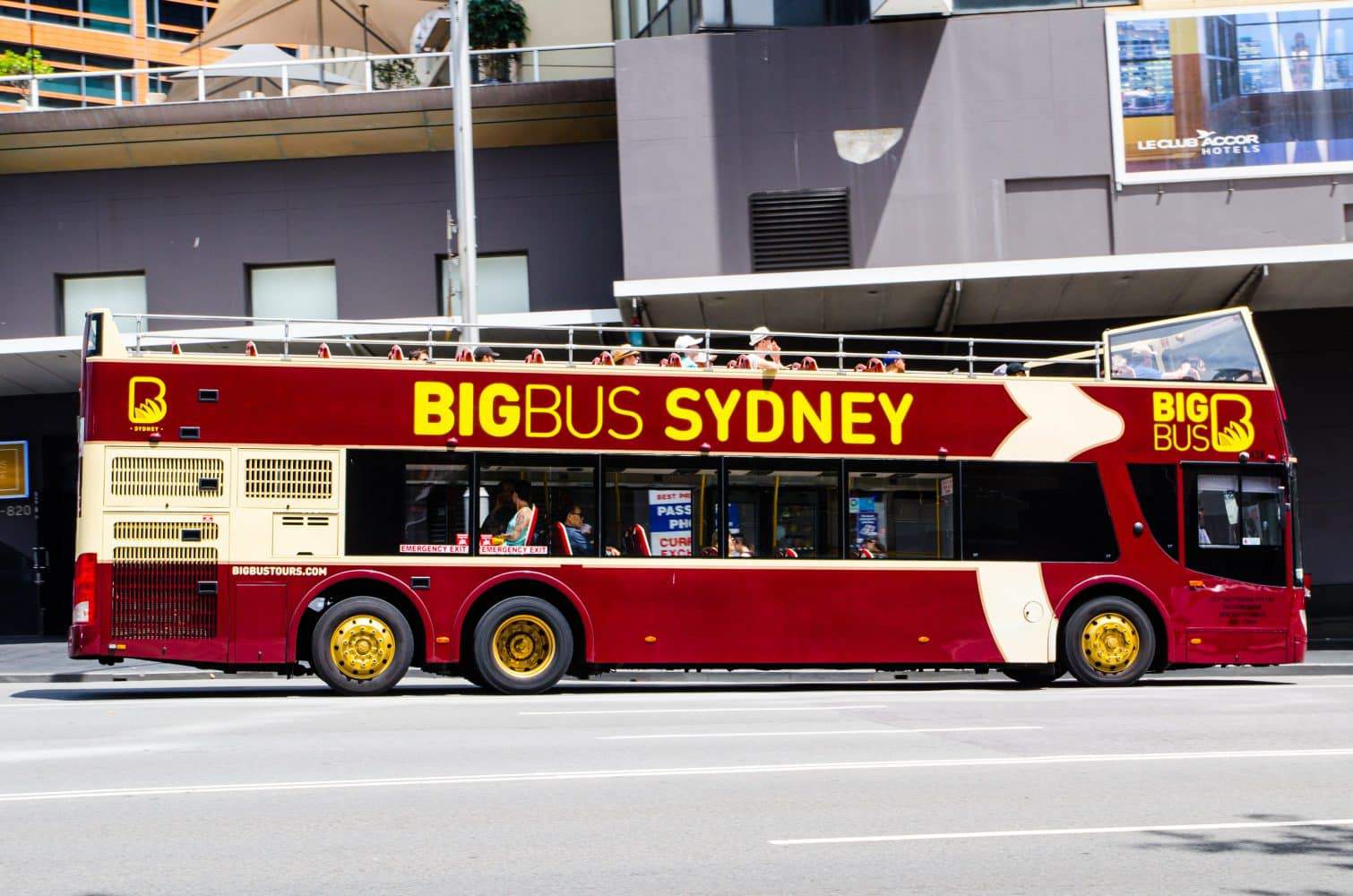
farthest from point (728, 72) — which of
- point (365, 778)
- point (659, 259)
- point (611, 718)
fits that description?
point (365, 778)

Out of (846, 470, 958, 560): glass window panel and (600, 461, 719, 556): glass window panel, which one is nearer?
(600, 461, 719, 556): glass window panel

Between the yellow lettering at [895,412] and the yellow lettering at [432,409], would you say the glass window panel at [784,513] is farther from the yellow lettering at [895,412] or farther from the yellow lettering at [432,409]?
the yellow lettering at [432,409]

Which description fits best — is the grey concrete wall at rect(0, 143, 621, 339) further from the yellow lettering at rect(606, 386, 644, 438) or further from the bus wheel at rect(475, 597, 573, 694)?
the bus wheel at rect(475, 597, 573, 694)

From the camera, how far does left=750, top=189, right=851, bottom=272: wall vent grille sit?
24109 millimetres

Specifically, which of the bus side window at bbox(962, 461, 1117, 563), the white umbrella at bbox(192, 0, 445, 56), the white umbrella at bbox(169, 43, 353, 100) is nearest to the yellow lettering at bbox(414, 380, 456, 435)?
the bus side window at bbox(962, 461, 1117, 563)

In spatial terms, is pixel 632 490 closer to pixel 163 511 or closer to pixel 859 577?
pixel 859 577

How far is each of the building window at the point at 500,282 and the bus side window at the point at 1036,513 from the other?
12.7m

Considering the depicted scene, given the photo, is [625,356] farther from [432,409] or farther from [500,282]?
[500,282]

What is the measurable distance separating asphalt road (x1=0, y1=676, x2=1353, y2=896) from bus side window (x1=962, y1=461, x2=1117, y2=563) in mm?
2720

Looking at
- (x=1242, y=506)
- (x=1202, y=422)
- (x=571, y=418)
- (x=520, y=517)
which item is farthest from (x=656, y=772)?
(x=1242, y=506)

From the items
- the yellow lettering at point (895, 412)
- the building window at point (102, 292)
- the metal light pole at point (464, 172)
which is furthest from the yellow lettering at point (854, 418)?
the building window at point (102, 292)

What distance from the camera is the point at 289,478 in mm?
14758

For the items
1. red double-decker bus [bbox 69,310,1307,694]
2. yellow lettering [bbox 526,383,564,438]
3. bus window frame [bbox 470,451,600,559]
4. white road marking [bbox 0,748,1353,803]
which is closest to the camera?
white road marking [bbox 0,748,1353,803]

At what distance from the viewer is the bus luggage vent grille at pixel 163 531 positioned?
14320 millimetres
